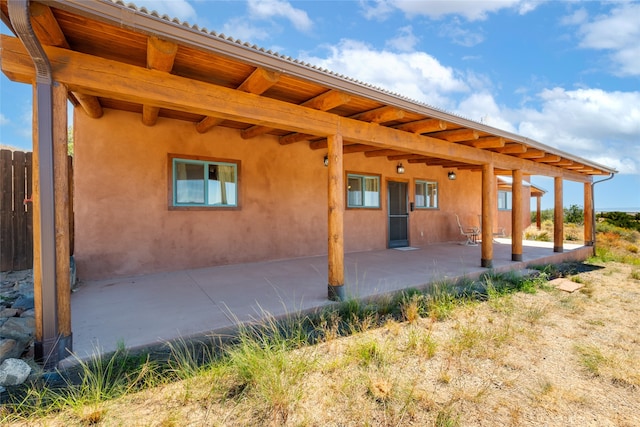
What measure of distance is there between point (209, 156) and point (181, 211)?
1.19 m

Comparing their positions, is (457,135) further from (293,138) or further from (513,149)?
(293,138)

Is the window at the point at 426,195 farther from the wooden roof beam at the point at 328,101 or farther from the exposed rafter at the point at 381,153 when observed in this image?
the wooden roof beam at the point at 328,101

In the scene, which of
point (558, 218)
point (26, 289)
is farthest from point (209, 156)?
point (558, 218)

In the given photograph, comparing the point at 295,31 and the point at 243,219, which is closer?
the point at 243,219

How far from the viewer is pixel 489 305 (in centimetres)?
418

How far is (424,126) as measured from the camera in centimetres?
461

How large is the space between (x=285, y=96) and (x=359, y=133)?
118cm

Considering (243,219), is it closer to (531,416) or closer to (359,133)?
(359,133)

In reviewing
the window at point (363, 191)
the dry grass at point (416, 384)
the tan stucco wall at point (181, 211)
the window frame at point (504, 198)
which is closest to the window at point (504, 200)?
the window frame at point (504, 198)

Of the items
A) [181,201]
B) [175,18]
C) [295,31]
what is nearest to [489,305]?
[175,18]

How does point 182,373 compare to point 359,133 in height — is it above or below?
below

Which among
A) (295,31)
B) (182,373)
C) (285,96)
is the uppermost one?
(295,31)

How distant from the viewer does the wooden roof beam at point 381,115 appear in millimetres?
3980

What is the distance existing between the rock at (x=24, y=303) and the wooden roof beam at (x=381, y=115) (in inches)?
184
